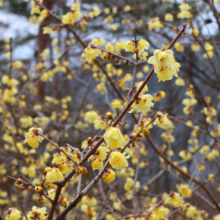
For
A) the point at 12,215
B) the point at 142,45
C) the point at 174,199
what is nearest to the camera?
the point at 12,215

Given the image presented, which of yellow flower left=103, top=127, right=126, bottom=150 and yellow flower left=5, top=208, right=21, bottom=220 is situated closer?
yellow flower left=103, top=127, right=126, bottom=150

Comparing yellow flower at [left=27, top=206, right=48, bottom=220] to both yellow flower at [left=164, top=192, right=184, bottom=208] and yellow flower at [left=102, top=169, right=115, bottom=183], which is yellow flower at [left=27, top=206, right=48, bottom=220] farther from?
yellow flower at [left=164, top=192, right=184, bottom=208]

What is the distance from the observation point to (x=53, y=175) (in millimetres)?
1208

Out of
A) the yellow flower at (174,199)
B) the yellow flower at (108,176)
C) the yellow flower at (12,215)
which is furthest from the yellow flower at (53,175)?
the yellow flower at (174,199)

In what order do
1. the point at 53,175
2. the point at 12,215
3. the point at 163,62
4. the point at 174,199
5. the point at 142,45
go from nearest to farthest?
1. the point at 163,62
2. the point at 53,175
3. the point at 12,215
4. the point at 142,45
5. the point at 174,199


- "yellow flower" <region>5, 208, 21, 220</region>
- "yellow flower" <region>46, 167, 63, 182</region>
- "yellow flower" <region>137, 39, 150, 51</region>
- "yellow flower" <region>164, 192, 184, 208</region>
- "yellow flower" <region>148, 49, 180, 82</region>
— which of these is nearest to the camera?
"yellow flower" <region>148, 49, 180, 82</region>

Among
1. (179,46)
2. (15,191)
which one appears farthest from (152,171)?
(179,46)

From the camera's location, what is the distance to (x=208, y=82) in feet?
23.1

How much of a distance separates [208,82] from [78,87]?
4.97 meters

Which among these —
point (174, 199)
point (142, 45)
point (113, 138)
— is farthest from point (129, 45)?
point (174, 199)

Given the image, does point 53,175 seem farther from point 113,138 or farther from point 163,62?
point 163,62

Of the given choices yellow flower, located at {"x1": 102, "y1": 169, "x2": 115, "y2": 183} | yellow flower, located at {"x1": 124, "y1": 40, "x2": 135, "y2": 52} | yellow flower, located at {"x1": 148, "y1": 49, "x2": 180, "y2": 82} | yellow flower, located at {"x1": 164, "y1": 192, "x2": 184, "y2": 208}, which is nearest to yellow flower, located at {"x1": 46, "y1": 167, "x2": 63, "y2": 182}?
yellow flower, located at {"x1": 102, "y1": 169, "x2": 115, "y2": 183}

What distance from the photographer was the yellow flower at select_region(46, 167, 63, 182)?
1198 mm

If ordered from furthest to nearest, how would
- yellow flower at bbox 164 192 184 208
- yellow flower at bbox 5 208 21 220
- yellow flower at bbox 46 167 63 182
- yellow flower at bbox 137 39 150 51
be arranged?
yellow flower at bbox 164 192 184 208 → yellow flower at bbox 137 39 150 51 → yellow flower at bbox 5 208 21 220 → yellow flower at bbox 46 167 63 182
